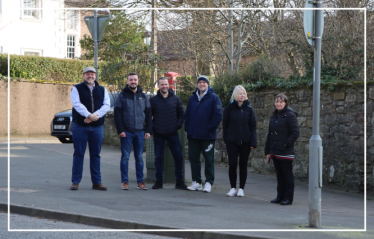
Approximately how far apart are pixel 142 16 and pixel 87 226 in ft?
47.0

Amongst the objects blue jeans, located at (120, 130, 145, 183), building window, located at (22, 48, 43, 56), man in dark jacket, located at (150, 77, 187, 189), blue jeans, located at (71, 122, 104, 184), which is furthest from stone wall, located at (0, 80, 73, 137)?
man in dark jacket, located at (150, 77, 187, 189)

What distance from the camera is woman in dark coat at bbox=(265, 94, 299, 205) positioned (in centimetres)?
746

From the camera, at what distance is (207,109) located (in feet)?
26.7

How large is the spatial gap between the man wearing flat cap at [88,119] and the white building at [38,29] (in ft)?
48.0

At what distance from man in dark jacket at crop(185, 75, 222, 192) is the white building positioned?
1497 cm

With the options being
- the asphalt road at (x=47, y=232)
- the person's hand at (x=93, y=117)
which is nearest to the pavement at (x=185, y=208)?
the asphalt road at (x=47, y=232)

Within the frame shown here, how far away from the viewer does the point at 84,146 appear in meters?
7.91

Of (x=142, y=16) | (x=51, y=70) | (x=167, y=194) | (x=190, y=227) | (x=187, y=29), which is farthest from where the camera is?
(x=51, y=70)

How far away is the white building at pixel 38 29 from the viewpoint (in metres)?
23.1

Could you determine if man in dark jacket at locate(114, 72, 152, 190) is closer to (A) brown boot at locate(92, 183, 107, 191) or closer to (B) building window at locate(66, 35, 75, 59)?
(A) brown boot at locate(92, 183, 107, 191)

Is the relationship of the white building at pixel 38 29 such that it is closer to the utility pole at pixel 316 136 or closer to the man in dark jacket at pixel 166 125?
the man in dark jacket at pixel 166 125

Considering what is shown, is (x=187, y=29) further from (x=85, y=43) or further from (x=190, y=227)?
(x=85, y=43)

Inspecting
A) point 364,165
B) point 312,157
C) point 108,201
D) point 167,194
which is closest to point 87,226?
point 108,201

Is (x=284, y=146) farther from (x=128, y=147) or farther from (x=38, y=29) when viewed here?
(x=38, y=29)
